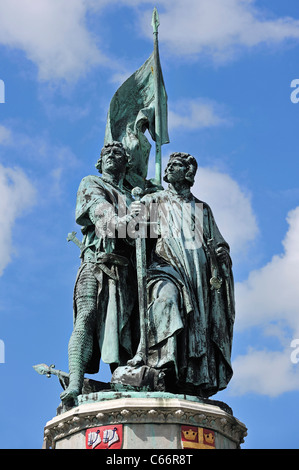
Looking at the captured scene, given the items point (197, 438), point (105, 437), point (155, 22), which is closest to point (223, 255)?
point (197, 438)

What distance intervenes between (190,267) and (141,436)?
10.1 ft

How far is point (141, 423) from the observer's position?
1238 centimetres

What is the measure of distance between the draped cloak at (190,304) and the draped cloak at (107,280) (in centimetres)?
47

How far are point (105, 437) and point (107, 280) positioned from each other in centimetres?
283

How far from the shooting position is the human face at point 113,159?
1548 centimetres

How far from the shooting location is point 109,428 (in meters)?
12.4

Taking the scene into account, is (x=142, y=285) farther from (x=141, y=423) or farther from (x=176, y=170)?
(x=176, y=170)

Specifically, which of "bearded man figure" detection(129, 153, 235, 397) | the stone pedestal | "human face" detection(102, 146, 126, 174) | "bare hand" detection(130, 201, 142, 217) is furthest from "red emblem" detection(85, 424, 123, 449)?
"human face" detection(102, 146, 126, 174)

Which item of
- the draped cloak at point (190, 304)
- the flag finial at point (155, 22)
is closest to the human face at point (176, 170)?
the draped cloak at point (190, 304)

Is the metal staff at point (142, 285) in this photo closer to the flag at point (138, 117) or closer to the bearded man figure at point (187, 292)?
the bearded man figure at point (187, 292)

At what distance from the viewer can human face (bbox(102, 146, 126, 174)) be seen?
15.5 m
